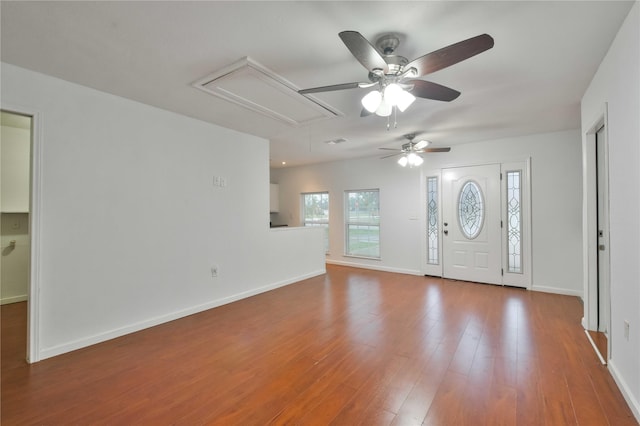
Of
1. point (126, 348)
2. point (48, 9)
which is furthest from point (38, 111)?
point (126, 348)

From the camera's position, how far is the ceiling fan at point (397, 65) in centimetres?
156

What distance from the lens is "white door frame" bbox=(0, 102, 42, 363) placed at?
2.46 metres

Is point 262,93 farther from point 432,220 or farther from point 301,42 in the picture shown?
point 432,220

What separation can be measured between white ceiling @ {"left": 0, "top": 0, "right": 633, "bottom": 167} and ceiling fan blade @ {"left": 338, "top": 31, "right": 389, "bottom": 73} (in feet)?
0.88

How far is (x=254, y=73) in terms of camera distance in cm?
248

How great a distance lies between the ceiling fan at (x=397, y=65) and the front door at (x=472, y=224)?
3.31 meters

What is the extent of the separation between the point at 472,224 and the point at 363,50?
14.5ft

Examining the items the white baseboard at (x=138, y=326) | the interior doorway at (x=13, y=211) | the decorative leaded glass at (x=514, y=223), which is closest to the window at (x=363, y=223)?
the decorative leaded glass at (x=514, y=223)

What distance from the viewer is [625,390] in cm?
193

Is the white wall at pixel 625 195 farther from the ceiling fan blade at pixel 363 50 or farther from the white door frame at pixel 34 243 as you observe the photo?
the white door frame at pixel 34 243

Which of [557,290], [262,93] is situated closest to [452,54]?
[262,93]

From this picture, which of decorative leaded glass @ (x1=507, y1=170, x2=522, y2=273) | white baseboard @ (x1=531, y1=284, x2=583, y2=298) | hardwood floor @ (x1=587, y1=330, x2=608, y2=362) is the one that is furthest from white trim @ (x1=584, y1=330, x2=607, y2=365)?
decorative leaded glass @ (x1=507, y1=170, x2=522, y2=273)

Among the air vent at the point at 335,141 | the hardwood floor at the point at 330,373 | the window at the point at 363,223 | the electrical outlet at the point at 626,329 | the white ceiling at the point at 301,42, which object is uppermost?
the air vent at the point at 335,141

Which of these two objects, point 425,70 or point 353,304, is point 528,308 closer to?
point 353,304
